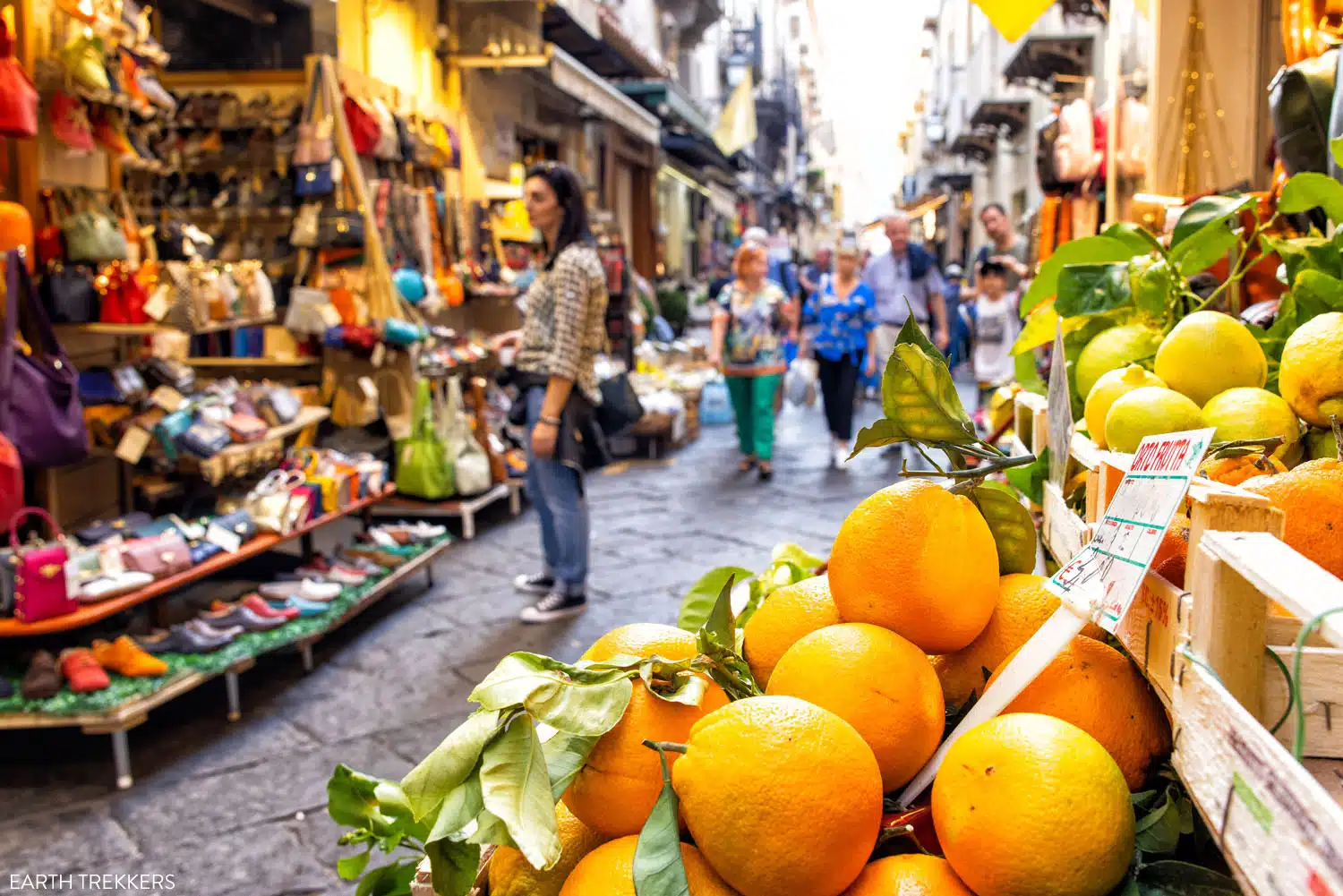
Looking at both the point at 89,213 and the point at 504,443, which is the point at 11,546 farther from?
the point at 504,443

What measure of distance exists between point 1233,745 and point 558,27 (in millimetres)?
9677

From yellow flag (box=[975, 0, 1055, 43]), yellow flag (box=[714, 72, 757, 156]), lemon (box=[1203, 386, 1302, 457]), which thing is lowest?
lemon (box=[1203, 386, 1302, 457])

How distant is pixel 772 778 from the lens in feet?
3.22

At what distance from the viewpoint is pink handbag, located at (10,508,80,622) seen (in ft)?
11.1

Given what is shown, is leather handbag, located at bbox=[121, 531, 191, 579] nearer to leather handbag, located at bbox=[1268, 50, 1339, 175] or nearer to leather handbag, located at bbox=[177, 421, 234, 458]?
leather handbag, located at bbox=[177, 421, 234, 458]

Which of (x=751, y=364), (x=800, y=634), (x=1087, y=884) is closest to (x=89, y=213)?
(x=800, y=634)

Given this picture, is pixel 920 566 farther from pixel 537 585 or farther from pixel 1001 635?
pixel 537 585

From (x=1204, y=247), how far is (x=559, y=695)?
1.20 meters

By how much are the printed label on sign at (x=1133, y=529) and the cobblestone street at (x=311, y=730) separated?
228cm

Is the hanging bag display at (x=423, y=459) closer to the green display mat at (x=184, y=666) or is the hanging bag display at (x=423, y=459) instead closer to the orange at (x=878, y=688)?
the green display mat at (x=184, y=666)

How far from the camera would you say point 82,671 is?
3486 millimetres

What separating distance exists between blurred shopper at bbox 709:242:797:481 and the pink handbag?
5.14 metres

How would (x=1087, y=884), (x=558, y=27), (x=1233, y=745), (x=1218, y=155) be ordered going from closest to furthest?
1. (x=1233, y=745)
2. (x=1087, y=884)
3. (x=1218, y=155)
4. (x=558, y=27)

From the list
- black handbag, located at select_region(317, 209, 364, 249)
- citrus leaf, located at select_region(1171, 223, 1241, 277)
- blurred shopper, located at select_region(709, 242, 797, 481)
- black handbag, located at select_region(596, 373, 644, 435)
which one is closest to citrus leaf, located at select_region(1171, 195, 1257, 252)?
citrus leaf, located at select_region(1171, 223, 1241, 277)
